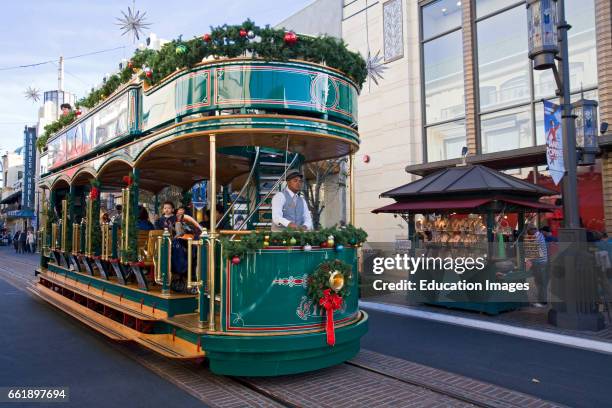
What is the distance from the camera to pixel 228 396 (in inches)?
181

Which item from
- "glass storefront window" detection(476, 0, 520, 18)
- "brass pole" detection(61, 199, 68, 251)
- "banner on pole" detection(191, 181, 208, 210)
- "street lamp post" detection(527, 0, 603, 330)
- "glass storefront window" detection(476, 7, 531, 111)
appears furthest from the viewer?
"glass storefront window" detection(476, 0, 520, 18)

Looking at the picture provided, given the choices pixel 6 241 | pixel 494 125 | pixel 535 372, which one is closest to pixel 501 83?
pixel 494 125

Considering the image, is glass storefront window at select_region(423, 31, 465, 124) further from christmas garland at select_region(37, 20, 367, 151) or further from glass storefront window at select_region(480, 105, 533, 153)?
christmas garland at select_region(37, 20, 367, 151)

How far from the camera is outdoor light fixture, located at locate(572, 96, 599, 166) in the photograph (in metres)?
8.53

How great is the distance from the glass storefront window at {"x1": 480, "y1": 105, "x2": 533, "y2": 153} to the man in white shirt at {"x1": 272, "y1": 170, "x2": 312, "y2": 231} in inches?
370

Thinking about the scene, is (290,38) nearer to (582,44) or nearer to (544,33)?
(544,33)

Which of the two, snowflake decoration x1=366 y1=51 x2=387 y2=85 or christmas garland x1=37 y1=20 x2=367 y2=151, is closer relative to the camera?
christmas garland x1=37 y1=20 x2=367 y2=151

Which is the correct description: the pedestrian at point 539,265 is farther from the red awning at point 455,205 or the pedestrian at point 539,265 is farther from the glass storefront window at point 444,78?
the glass storefront window at point 444,78

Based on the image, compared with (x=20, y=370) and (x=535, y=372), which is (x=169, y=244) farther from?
(x=535, y=372)

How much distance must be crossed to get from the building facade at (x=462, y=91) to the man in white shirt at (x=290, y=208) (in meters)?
8.44

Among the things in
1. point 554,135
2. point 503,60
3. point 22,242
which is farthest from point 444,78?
point 22,242

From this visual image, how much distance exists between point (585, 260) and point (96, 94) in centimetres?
924

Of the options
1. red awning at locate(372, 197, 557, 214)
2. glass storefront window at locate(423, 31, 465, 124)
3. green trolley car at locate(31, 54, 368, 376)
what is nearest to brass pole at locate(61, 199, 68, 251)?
green trolley car at locate(31, 54, 368, 376)

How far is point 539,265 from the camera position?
937 centimetres
